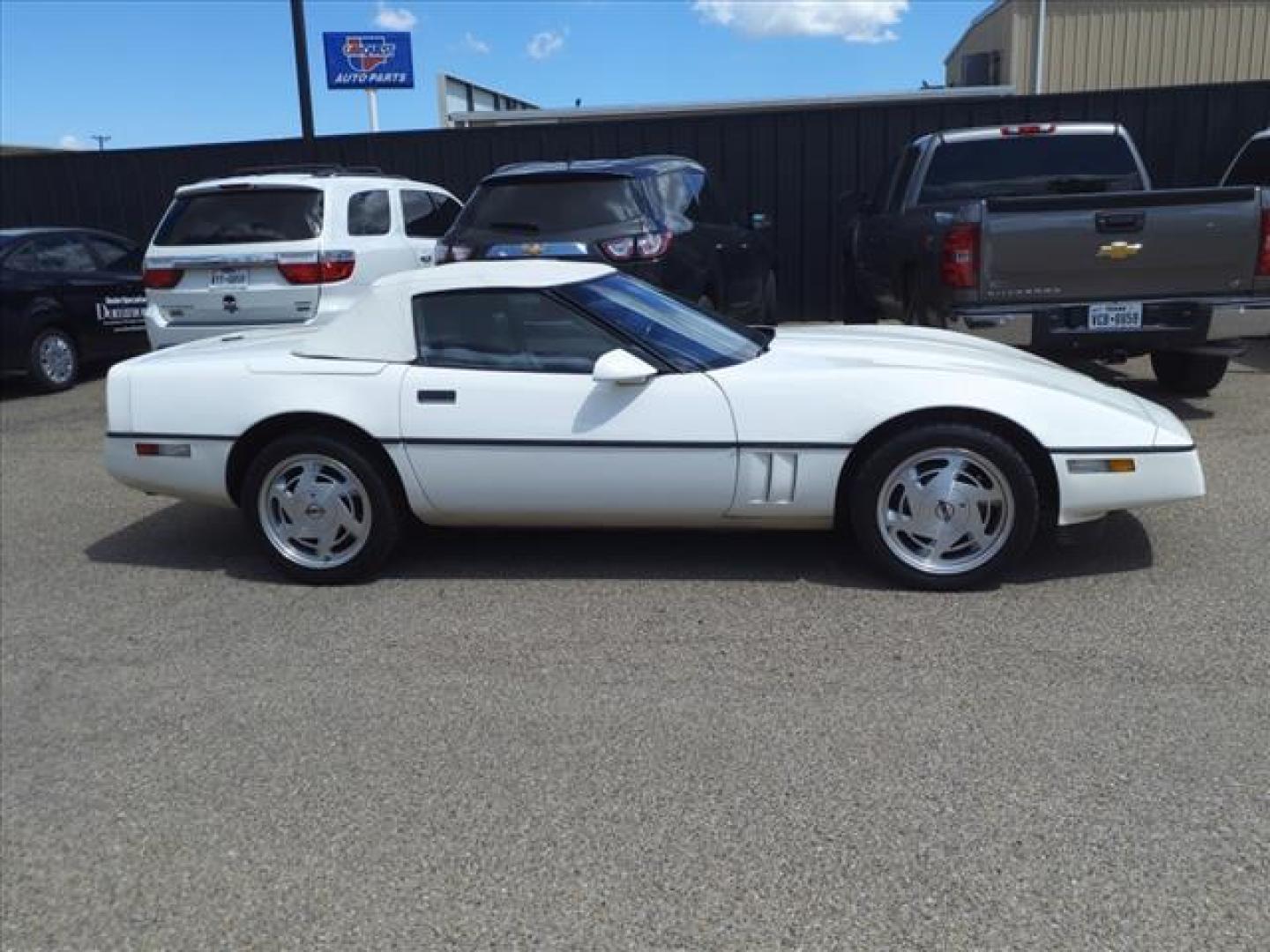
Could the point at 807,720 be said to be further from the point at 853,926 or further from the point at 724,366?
the point at 724,366

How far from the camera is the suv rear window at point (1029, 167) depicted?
7.95 m

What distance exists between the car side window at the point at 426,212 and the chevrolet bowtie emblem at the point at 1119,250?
5444mm

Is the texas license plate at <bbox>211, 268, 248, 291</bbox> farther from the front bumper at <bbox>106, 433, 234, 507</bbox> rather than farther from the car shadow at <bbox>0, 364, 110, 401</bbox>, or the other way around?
the front bumper at <bbox>106, 433, 234, 507</bbox>

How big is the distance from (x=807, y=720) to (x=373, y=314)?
2531mm

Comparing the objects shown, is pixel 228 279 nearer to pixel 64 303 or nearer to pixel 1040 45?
pixel 64 303

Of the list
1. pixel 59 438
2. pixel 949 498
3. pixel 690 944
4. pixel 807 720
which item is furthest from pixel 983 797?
pixel 59 438

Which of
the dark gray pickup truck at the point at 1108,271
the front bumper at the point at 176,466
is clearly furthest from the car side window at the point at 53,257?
the dark gray pickup truck at the point at 1108,271

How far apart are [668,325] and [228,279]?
4.74m

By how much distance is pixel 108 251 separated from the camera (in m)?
11.0

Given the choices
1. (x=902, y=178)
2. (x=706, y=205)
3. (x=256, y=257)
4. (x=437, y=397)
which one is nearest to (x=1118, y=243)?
(x=902, y=178)

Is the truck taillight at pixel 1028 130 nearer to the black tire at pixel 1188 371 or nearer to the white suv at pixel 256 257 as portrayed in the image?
the black tire at pixel 1188 371

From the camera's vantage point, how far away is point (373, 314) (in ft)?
15.4

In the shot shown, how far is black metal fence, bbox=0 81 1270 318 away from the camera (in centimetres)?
1142

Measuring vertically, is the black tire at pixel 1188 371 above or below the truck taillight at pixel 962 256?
below
